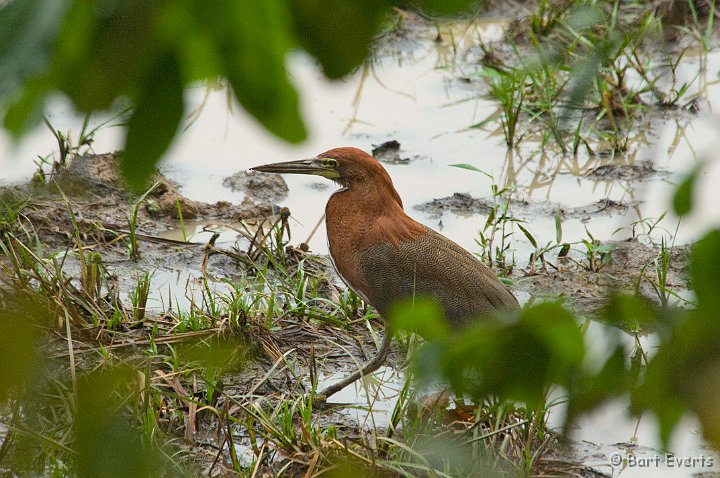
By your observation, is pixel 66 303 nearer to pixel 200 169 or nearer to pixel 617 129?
pixel 200 169

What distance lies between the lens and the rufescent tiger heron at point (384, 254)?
13.6 feet

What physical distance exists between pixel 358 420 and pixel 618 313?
2.91 m

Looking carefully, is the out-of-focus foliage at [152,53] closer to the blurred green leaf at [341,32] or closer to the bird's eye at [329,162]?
the blurred green leaf at [341,32]

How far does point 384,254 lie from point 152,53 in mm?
3266

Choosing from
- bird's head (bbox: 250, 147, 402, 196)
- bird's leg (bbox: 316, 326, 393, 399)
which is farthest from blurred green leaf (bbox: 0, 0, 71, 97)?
bird's head (bbox: 250, 147, 402, 196)

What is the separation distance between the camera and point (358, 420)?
13.3 ft

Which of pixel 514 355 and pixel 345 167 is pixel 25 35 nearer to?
pixel 514 355

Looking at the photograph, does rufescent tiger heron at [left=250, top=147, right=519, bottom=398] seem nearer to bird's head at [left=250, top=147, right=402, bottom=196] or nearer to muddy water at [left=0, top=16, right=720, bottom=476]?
bird's head at [left=250, top=147, right=402, bottom=196]

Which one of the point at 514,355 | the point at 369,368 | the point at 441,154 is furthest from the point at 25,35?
the point at 441,154

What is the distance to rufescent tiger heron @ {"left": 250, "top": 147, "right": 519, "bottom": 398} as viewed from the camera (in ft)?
13.6

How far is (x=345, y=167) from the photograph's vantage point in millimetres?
4402

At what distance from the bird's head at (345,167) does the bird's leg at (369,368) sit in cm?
66

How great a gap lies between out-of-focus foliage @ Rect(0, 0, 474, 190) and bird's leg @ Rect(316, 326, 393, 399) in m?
3.19

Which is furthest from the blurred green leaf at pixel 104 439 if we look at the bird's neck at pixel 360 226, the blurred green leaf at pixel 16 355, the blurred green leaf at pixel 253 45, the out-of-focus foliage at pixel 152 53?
the bird's neck at pixel 360 226
